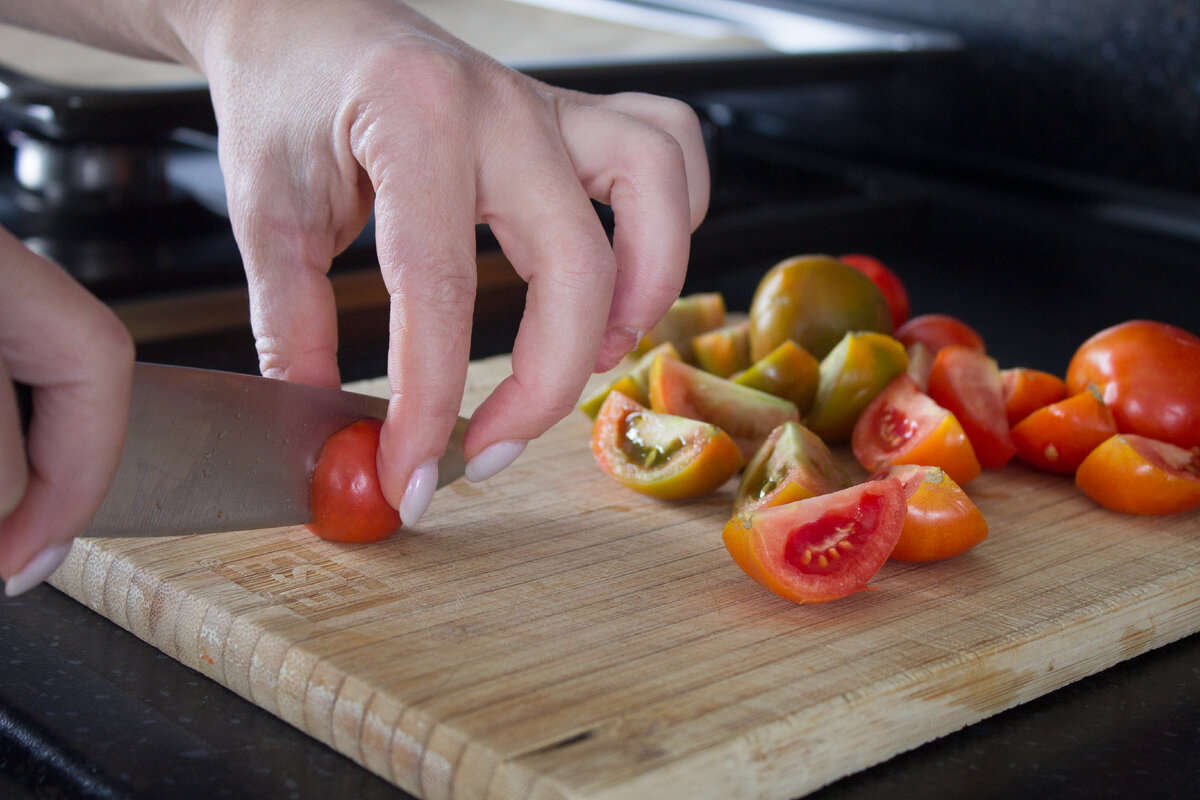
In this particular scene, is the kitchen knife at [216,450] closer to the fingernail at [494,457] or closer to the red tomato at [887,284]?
the fingernail at [494,457]

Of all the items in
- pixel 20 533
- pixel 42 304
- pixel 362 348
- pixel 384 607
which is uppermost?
pixel 42 304

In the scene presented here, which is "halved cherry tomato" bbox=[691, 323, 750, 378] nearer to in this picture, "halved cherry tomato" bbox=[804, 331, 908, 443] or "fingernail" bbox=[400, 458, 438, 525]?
"halved cherry tomato" bbox=[804, 331, 908, 443]

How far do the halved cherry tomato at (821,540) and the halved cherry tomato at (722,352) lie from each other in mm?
544

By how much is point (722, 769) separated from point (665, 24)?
7.00ft

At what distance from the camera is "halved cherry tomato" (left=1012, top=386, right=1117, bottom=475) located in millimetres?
1433

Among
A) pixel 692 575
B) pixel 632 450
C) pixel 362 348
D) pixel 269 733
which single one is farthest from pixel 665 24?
pixel 269 733

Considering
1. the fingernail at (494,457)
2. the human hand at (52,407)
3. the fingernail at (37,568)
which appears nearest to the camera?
the human hand at (52,407)

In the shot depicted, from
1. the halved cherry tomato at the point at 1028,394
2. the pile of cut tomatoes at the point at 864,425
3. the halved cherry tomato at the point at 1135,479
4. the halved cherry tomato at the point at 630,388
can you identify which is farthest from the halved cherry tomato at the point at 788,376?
the halved cherry tomato at the point at 1135,479

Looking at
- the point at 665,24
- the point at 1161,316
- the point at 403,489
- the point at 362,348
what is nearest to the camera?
the point at 403,489

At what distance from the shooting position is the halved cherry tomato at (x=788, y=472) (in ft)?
4.14

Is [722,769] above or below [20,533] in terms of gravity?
below

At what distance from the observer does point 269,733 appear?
101 cm

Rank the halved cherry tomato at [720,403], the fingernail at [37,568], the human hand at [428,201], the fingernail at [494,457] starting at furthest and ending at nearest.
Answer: the halved cherry tomato at [720,403] → the fingernail at [494,457] → the human hand at [428,201] → the fingernail at [37,568]

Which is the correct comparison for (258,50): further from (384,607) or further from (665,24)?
(665,24)
